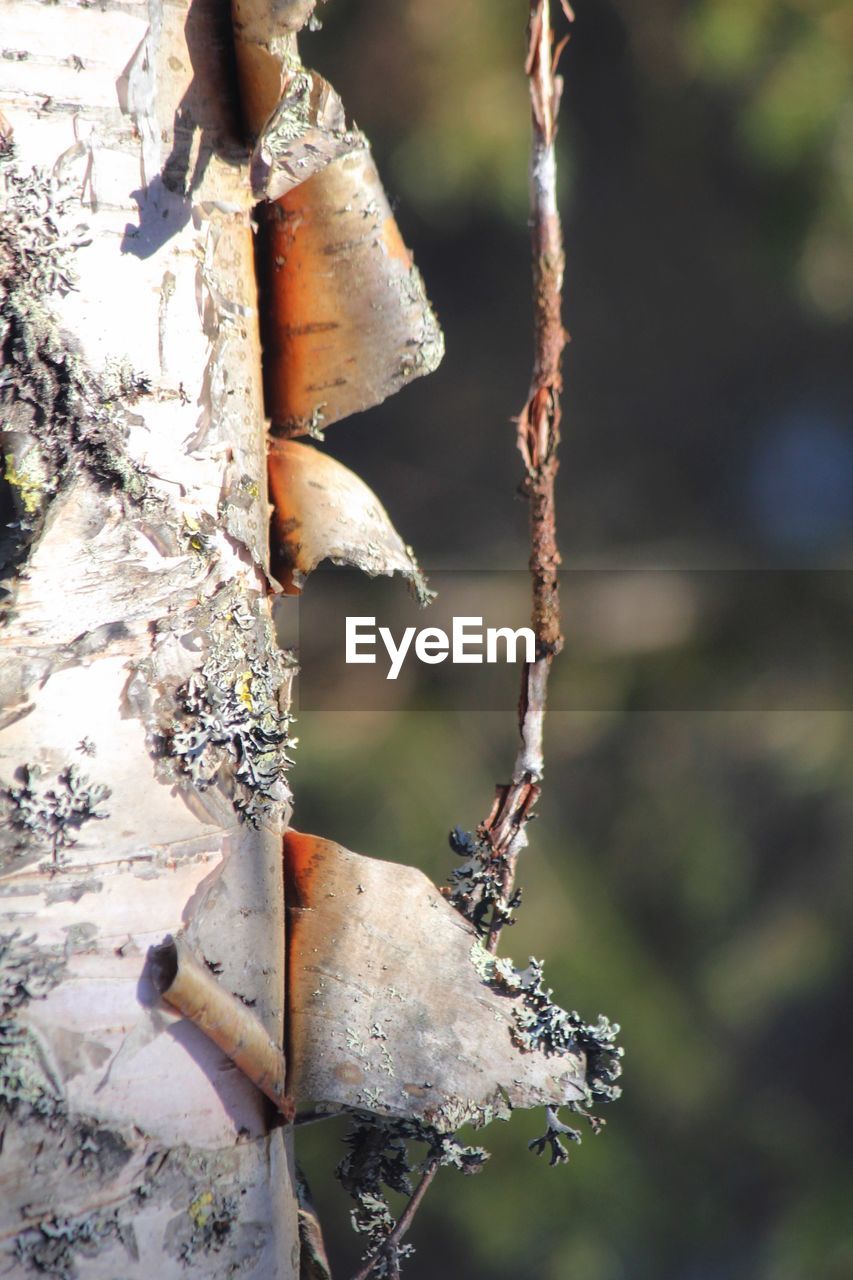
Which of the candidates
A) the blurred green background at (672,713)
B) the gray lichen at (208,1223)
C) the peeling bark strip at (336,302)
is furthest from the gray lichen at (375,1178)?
the blurred green background at (672,713)

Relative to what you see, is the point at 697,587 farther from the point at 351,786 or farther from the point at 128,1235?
the point at 128,1235

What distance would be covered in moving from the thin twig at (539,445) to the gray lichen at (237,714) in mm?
164

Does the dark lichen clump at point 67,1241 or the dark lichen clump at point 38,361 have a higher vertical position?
the dark lichen clump at point 38,361

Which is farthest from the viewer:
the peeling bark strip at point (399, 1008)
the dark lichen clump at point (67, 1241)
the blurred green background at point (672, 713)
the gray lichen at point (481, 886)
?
the blurred green background at point (672, 713)

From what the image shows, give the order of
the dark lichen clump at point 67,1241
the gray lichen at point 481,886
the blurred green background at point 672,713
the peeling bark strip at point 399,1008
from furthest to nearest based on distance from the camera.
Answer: the blurred green background at point 672,713
the gray lichen at point 481,886
the peeling bark strip at point 399,1008
the dark lichen clump at point 67,1241

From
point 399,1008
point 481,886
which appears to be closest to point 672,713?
point 481,886

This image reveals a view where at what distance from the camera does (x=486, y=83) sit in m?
1.85

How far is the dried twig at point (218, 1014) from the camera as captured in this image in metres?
0.57

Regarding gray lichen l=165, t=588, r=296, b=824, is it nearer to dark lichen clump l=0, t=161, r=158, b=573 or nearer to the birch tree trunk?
the birch tree trunk

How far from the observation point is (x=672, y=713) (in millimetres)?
1929

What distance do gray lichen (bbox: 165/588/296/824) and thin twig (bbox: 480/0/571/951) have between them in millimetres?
164

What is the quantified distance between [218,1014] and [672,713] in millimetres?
1455

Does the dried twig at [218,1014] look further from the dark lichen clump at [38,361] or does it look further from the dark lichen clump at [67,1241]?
the dark lichen clump at [38,361]

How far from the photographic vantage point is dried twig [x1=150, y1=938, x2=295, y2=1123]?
568 millimetres
